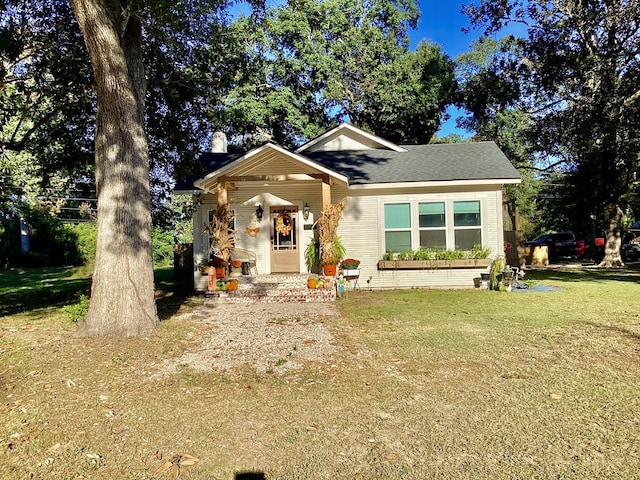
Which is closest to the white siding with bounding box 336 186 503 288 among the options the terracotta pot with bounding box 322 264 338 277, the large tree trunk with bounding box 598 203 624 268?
the terracotta pot with bounding box 322 264 338 277

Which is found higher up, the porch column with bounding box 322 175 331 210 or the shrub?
the porch column with bounding box 322 175 331 210

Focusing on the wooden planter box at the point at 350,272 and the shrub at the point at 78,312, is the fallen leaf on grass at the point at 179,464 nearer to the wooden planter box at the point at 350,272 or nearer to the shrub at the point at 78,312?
the shrub at the point at 78,312

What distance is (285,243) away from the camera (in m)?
13.2

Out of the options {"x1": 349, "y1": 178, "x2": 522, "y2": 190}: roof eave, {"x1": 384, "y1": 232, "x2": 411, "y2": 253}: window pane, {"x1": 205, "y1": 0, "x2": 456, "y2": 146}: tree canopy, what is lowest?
{"x1": 384, "y1": 232, "x2": 411, "y2": 253}: window pane

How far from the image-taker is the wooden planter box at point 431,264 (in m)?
12.1

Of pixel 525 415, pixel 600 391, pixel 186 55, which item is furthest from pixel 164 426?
pixel 186 55

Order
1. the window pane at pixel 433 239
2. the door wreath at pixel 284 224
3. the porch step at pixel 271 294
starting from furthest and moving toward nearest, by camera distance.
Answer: the door wreath at pixel 284 224 → the window pane at pixel 433 239 → the porch step at pixel 271 294

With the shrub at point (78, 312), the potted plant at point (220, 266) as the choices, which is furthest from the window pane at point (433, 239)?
the shrub at point (78, 312)

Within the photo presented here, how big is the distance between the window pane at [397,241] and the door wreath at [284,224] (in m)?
2.97

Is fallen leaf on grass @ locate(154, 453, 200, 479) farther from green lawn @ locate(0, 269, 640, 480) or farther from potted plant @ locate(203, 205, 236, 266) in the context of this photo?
potted plant @ locate(203, 205, 236, 266)

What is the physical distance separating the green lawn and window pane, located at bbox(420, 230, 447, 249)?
18.7 feet

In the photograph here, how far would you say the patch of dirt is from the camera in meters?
5.37

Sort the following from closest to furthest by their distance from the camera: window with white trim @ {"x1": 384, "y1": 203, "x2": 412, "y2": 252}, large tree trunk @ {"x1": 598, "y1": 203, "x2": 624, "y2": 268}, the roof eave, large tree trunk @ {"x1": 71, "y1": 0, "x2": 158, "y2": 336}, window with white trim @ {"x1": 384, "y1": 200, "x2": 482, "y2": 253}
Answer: large tree trunk @ {"x1": 71, "y1": 0, "x2": 158, "y2": 336}, the roof eave, window with white trim @ {"x1": 384, "y1": 200, "x2": 482, "y2": 253}, window with white trim @ {"x1": 384, "y1": 203, "x2": 412, "y2": 252}, large tree trunk @ {"x1": 598, "y1": 203, "x2": 624, "y2": 268}

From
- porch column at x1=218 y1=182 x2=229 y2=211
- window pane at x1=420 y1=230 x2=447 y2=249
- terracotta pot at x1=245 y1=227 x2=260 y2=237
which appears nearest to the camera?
porch column at x1=218 y1=182 x2=229 y2=211
